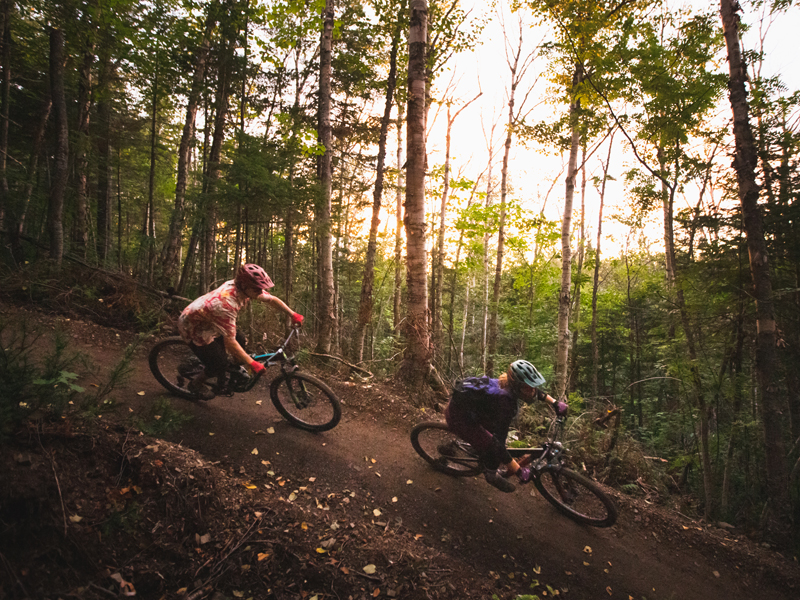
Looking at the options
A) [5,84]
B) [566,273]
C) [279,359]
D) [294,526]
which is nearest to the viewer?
[294,526]

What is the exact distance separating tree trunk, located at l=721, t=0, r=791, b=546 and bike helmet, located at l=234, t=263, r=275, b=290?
7.40 m

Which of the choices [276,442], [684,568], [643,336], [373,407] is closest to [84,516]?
[276,442]

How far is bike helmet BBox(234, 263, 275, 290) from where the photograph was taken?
4.24m

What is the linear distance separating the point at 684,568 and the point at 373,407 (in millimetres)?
4364

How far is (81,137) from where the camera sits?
8.36m

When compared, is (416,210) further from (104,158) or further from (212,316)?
(104,158)

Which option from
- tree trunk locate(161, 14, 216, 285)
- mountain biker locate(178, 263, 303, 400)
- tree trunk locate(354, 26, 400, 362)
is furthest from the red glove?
tree trunk locate(161, 14, 216, 285)

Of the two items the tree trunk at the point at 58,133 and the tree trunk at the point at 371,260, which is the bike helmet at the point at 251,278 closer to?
the tree trunk at the point at 371,260

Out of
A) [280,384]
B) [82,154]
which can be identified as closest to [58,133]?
[82,154]

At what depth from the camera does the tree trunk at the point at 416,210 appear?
6.01 metres

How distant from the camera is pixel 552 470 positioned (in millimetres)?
4430

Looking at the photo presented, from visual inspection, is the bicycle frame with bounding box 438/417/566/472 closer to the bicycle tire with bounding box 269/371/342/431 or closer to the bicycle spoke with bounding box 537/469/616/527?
the bicycle spoke with bounding box 537/469/616/527

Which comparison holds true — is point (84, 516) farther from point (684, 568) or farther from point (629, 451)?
point (629, 451)

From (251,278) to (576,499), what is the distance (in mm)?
4877
